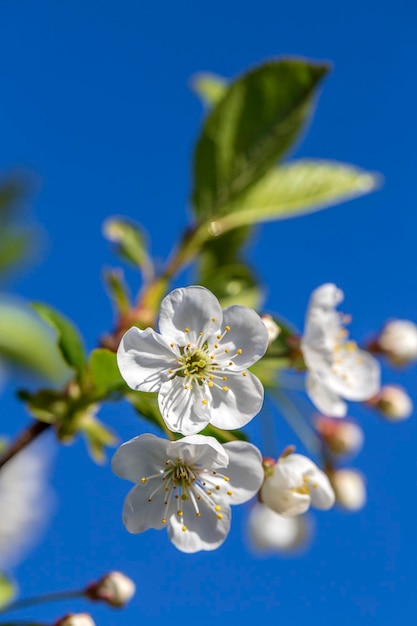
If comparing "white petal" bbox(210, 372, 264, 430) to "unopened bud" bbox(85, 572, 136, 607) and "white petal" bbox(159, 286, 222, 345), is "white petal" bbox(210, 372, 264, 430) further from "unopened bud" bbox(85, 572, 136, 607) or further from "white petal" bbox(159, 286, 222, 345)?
"unopened bud" bbox(85, 572, 136, 607)

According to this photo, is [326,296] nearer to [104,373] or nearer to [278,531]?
[104,373]

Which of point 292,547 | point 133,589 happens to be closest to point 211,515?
point 133,589

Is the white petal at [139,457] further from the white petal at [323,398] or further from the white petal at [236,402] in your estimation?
the white petal at [323,398]

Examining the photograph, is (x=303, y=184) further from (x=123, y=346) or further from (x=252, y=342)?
(x=123, y=346)

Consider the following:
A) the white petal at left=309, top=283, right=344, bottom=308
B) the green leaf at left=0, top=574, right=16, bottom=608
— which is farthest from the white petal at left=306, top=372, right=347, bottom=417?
the green leaf at left=0, top=574, right=16, bottom=608

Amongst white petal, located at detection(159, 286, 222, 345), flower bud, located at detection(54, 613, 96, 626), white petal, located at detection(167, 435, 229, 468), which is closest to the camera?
white petal, located at detection(167, 435, 229, 468)

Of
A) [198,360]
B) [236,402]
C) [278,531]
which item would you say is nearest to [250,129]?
[198,360]

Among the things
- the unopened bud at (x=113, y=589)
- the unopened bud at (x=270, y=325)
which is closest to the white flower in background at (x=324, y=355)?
the unopened bud at (x=270, y=325)
